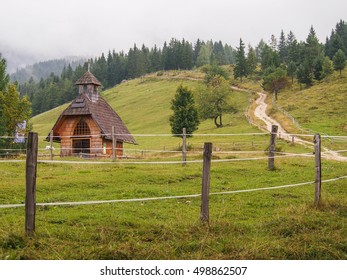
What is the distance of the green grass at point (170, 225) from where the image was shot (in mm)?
6523

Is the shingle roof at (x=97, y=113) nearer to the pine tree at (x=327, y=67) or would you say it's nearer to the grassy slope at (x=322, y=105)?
the grassy slope at (x=322, y=105)

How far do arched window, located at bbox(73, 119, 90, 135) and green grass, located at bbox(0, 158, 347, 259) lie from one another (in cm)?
2147

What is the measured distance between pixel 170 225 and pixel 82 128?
95.4 ft

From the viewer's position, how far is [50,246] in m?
6.50

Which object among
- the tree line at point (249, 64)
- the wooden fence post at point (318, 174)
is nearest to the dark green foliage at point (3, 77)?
the wooden fence post at point (318, 174)

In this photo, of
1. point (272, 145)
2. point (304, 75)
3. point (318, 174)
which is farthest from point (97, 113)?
point (304, 75)

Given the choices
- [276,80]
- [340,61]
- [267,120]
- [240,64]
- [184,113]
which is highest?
[240,64]

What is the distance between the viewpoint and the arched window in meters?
35.6

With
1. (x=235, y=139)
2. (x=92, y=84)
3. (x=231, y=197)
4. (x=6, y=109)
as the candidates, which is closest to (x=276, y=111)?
(x=235, y=139)

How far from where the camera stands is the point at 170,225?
815 cm

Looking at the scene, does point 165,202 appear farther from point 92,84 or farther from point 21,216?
point 92,84

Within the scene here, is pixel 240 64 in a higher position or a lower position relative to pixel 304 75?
higher

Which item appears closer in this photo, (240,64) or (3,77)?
(3,77)

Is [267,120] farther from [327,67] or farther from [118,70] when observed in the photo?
[118,70]
